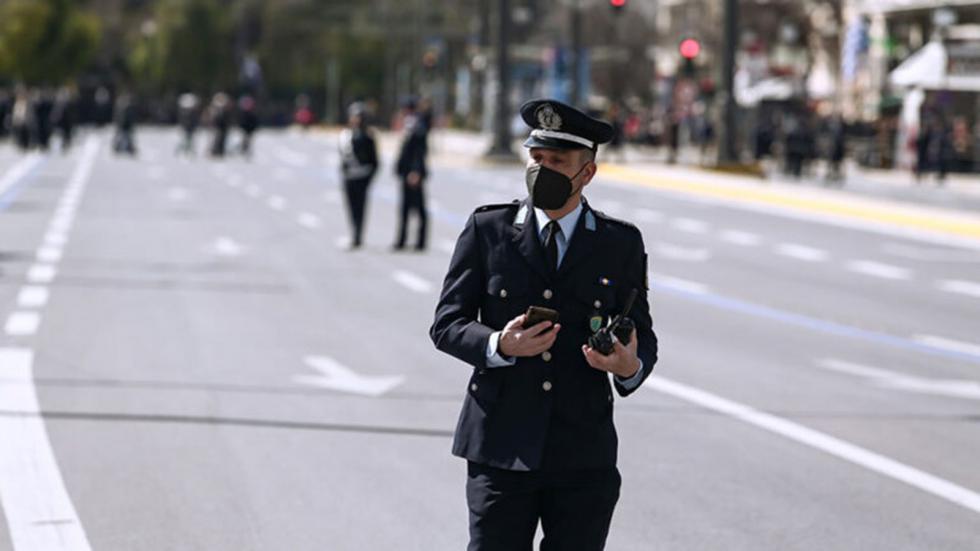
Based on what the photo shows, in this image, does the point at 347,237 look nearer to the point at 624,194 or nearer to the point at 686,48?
the point at 624,194

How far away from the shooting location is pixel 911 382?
13.2 m

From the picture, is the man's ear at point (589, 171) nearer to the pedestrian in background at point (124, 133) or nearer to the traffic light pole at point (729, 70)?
the traffic light pole at point (729, 70)

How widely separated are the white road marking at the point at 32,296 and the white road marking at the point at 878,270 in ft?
30.0

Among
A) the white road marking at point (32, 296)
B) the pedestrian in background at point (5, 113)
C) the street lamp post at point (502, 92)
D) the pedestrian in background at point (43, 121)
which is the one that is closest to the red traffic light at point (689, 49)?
the street lamp post at point (502, 92)

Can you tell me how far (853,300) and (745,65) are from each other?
32.2m

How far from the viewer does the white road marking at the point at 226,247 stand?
2319 centimetres

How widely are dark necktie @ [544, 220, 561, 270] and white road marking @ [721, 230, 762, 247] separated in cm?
2180

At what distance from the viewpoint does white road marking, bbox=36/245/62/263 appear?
21.6 metres

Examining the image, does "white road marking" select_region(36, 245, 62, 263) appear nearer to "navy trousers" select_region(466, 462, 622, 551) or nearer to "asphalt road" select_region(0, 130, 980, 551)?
"asphalt road" select_region(0, 130, 980, 551)

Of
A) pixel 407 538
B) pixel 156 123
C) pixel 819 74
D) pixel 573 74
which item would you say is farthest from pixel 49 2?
pixel 407 538

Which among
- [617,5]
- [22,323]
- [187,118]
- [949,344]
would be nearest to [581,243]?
[22,323]

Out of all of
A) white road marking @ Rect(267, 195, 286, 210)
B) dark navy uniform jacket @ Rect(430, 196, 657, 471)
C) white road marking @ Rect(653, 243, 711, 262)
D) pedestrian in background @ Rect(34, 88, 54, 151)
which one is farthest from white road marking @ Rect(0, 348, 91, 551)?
pedestrian in background @ Rect(34, 88, 54, 151)

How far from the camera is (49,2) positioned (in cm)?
11244

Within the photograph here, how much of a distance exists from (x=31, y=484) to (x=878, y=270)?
15644 millimetres
